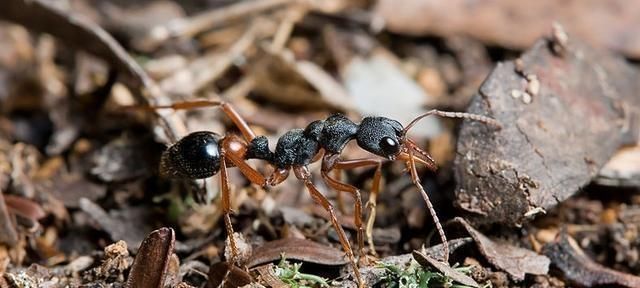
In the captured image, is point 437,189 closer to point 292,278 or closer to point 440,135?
point 440,135

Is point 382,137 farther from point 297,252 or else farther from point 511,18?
point 511,18

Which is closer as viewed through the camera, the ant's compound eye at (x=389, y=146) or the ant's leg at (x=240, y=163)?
the ant's compound eye at (x=389, y=146)

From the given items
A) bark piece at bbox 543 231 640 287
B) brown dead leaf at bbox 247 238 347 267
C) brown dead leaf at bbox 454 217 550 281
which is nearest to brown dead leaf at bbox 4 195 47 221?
brown dead leaf at bbox 247 238 347 267

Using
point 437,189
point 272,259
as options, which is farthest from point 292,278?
point 437,189

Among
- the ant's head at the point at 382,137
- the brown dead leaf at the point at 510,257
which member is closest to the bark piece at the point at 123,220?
the ant's head at the point at 382,137

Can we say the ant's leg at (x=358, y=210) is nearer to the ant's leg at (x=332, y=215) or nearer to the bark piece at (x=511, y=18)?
the ant's leg at (x=332, y=215)

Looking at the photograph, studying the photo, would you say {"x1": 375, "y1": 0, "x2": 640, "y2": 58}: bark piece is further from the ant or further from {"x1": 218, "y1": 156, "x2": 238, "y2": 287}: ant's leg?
{"x1": 218, "y1": 156, "x2": 238, "y2": 287}: ant's leg
